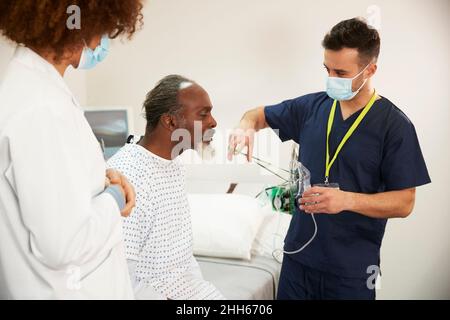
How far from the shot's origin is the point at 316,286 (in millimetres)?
1366

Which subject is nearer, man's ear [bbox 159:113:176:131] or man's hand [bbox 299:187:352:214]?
man's hand [bbox 299:187:352:214]

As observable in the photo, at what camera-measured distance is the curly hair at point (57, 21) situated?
71 cm

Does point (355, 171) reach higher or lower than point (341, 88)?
lower

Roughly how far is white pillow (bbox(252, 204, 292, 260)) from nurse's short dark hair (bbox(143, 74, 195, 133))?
862 millimetres

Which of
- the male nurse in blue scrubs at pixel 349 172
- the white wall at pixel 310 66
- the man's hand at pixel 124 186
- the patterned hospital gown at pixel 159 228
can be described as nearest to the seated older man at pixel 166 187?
the patterned hospital gown at pixel 159 228

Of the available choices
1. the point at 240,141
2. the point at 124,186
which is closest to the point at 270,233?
the point at 240,141

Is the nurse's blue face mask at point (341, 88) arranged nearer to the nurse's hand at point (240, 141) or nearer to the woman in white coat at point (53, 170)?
the nurse's hand at point (240, 141)

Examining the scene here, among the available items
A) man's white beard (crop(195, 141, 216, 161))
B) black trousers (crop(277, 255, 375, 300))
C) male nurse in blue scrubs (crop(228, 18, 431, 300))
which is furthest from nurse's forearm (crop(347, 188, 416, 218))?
man's white beard (crop(195, 141, 216, 161))

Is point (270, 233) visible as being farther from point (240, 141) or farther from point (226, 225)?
point (240, 141)

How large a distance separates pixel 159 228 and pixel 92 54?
0.56 m

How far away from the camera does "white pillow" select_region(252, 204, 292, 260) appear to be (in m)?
1.97

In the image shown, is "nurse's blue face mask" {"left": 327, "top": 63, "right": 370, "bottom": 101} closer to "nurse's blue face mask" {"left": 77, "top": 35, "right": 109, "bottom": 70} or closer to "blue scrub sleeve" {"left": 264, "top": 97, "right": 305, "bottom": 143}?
"blue scrub sleeve" {"left": 264, "top": 97, "right": 305, "bottom": 143}

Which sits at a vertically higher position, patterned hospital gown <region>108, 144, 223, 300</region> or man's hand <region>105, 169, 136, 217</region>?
man's hand <region>105, 169, 136, 217</region>

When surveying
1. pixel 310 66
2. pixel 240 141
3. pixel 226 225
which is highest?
pixel 310 66
